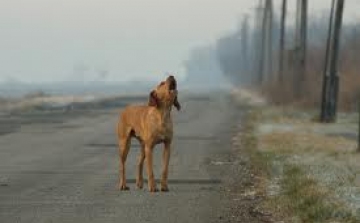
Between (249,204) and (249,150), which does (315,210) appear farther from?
(249,150)

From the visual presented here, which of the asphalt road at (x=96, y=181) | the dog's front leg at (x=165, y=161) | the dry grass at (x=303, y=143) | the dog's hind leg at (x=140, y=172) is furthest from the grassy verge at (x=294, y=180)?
the dog's hind leg at (x=140, y=172)

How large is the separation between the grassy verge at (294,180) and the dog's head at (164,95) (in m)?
1.70

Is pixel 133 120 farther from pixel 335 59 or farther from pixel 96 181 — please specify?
pixel 335 59

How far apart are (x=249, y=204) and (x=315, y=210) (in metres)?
1.44

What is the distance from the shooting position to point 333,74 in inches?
1398

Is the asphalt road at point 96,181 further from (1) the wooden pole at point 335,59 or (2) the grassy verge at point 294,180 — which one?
(1) the wooden pole at point 335,59

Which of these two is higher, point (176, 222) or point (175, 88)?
point (175, 88)

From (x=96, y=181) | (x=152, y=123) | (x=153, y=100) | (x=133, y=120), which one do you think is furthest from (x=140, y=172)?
(x=96, y=181)

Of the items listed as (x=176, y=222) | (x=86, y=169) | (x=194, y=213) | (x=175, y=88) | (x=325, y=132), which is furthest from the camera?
(x=325, y=132)

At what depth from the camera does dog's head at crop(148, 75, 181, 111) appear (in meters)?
11.7

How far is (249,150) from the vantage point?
21.2 meters

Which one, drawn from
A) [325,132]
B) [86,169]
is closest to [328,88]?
[325,132]

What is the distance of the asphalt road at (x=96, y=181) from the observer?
10.8 m

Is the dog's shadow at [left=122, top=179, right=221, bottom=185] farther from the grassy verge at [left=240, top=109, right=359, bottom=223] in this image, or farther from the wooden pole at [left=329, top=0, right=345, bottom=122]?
the wooden pole at [left=329, top=0, right=345, bottom=122]
